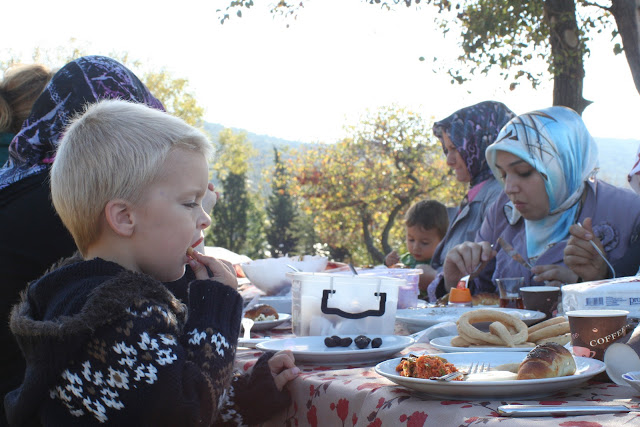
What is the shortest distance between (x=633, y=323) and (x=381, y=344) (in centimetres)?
64

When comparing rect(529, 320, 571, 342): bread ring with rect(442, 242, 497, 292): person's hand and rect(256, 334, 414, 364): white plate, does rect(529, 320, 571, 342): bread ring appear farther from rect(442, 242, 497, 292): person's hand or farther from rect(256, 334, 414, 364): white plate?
rect(442, 242, 497, 292): person's hand

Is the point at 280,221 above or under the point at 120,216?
under

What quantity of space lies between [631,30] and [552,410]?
6.88 meters

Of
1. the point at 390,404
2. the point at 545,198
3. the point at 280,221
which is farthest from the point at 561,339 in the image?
the point at 280,221

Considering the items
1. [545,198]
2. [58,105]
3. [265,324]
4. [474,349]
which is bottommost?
[265,324]

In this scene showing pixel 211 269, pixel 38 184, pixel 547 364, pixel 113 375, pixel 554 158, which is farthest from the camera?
pixel 554 158

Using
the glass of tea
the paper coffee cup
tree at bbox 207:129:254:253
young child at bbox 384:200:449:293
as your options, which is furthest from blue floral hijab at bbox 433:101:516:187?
tree at bbox 207:129:254:253

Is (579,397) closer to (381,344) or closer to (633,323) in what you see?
(633,323)

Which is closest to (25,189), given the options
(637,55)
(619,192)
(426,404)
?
(426,404)

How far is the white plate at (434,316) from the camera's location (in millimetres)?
2150

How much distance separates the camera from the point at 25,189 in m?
2.15

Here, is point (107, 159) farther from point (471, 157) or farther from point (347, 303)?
point (471, 157)

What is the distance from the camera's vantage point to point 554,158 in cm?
369

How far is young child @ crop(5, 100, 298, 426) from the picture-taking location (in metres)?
1.39
